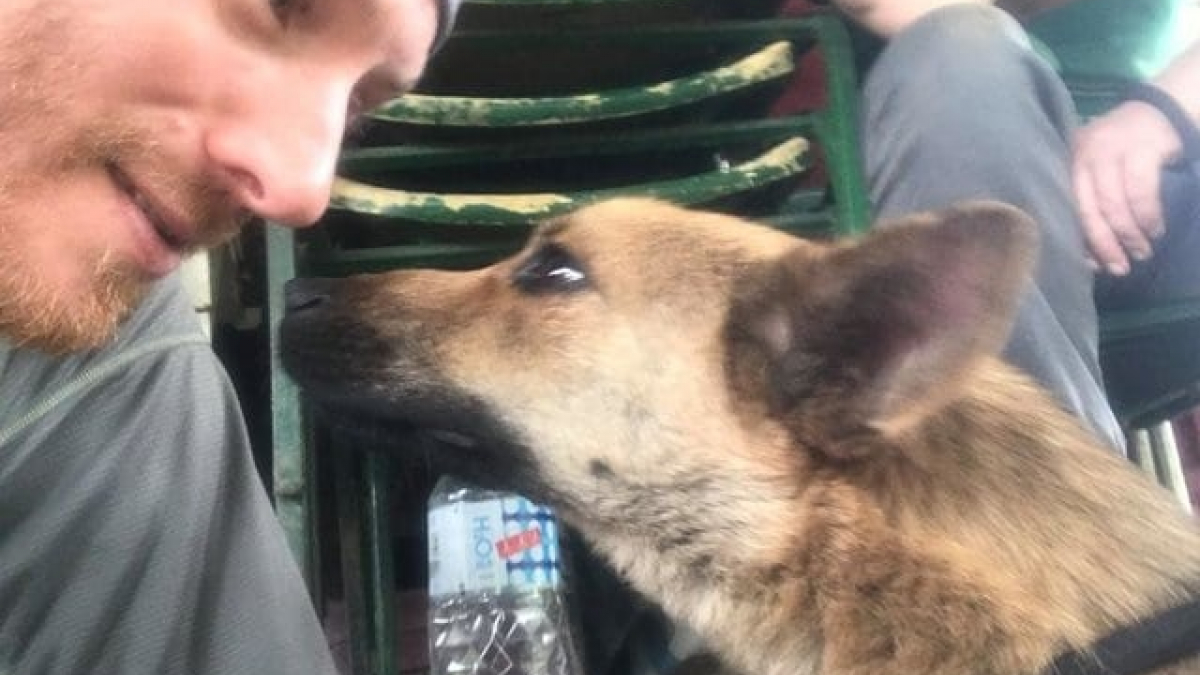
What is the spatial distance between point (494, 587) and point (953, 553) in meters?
0.54

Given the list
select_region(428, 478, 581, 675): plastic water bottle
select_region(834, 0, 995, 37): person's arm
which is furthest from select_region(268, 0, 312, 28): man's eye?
select_region(834, 0, 995, 37): person's arm

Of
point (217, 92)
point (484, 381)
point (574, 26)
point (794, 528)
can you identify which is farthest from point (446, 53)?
point (794, 528)

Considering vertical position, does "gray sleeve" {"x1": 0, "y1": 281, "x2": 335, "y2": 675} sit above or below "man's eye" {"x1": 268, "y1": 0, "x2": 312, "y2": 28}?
below

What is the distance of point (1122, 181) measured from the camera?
1445 mm

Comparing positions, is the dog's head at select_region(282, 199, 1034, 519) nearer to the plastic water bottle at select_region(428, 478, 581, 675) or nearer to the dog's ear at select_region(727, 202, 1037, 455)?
the dog's ear at select_region(727, 202, 1037, 455)

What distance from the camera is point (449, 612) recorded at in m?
1.50

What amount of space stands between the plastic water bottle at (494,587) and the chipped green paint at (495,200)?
0.26m

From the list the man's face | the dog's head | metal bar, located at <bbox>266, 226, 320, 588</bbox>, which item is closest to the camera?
the man's face

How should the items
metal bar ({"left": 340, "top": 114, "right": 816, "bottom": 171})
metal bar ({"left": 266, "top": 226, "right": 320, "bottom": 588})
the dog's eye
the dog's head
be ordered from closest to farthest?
the dog's head < the dog's eye < metal bar ({"left": 266, "top": 226, "right": 320, "bottom": 588}) < metal bar ({"left": 340, "top": 114, "right": 816, "bottom": 171})

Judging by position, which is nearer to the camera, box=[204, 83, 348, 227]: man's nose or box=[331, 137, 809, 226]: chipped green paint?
box=[204, 83, 348, 227]: man's nose

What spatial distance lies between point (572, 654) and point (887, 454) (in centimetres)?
53

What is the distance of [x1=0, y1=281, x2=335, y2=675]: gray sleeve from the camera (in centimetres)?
119

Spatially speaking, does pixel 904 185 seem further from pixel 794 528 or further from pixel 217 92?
pixel 217 92

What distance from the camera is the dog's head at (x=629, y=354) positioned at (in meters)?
1.11
